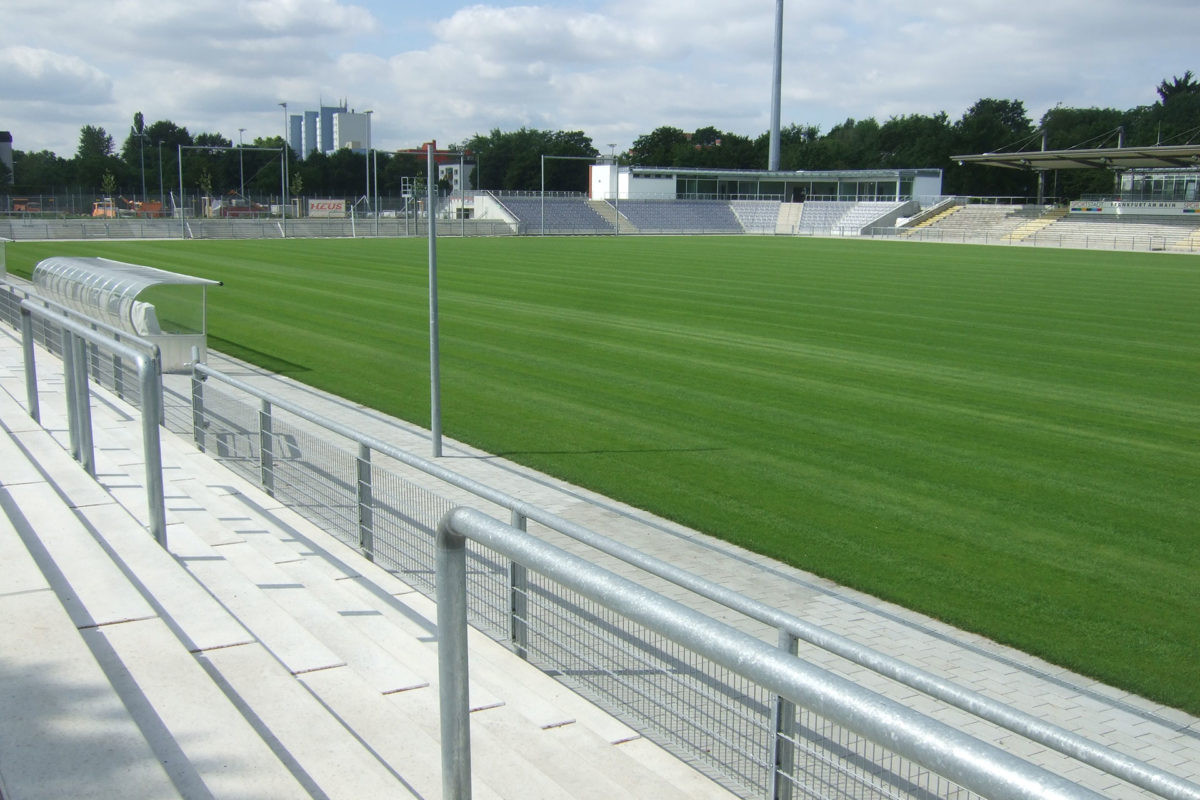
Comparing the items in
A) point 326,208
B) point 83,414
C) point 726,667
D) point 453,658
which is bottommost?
point 83,414

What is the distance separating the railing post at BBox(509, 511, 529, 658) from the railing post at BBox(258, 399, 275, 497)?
3828 mm

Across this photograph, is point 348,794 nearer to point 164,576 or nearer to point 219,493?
point 164,576

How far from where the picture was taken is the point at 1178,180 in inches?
3312

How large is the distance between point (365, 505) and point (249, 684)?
12.0 feet

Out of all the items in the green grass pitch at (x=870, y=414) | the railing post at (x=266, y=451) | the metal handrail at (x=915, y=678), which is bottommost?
the green grass pitch at (x=870, y=414)

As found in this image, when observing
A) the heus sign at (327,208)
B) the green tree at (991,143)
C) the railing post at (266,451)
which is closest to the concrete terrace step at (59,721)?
the railing post at (266,451)

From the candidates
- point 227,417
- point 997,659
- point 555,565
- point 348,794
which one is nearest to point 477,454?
point 227,417

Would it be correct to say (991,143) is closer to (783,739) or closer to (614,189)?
(614,189)

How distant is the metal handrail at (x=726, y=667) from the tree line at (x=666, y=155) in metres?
98.1

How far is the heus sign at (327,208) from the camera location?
96.8 metres

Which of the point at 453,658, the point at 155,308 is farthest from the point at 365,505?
the point at 155,308

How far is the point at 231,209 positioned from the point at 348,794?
95.5 metres

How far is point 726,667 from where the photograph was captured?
6.70 feet

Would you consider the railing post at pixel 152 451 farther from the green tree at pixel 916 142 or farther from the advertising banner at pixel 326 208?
the green tree at pixel 916 142
